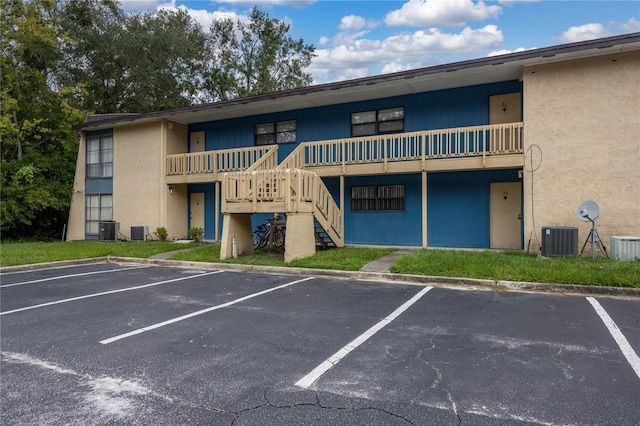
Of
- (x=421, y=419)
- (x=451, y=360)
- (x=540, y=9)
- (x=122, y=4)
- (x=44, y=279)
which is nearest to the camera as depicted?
(x=421, y=419)

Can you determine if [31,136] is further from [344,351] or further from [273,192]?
[344,351]

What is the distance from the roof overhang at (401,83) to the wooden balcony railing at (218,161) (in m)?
1.64

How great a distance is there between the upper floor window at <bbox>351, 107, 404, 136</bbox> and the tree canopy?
46.8 feet

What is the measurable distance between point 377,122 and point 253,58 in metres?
21.8

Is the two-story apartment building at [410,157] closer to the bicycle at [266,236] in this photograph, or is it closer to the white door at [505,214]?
the white door at [505,214]

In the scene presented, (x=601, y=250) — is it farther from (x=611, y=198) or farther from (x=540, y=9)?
(x=540, y=9)

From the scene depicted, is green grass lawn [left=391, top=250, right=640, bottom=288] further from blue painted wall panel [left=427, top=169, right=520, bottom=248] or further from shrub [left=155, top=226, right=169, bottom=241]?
shrub [left=155, top=226, right=169, bottom=241]

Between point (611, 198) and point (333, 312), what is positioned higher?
point (611, 198)

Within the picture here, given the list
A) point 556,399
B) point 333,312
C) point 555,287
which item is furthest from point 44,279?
point 555,287

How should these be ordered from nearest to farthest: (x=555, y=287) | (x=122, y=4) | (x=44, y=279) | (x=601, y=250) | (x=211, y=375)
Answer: (x=211, y=375)
(x=555, y=287)
(x=44, y=279)
(x=601, y=250)
(x=122, y=4)

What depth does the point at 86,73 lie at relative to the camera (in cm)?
2647

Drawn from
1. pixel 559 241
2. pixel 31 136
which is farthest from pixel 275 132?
pixel 31 136

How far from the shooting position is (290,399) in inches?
122

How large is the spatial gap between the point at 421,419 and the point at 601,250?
9.76 meters
